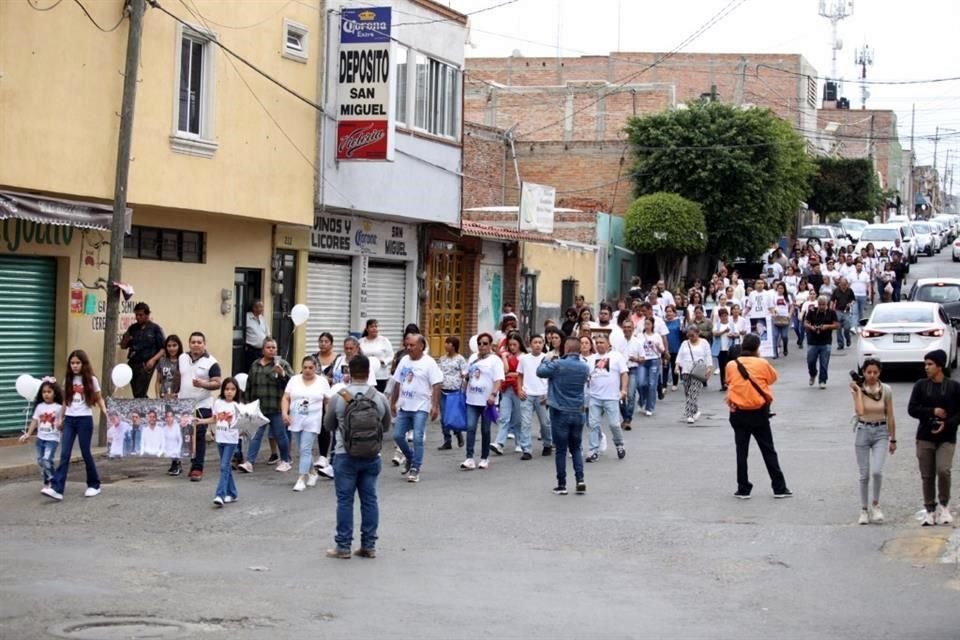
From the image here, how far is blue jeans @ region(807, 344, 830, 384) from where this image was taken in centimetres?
2647

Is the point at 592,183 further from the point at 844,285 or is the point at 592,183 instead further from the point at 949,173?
the point at 949,173

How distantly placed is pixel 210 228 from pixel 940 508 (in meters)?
13.0

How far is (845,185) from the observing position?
65000 millimetres

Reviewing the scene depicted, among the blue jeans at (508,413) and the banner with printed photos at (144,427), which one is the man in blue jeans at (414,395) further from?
the banner with printed photos at (144,427)

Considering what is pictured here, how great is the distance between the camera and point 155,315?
71.2 ft

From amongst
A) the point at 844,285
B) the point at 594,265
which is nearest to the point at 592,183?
the point at 594,265

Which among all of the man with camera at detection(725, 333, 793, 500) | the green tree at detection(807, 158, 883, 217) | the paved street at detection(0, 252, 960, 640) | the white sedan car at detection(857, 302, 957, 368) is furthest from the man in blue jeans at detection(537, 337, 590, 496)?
the green tree at detection(807, 158, 883, 217)

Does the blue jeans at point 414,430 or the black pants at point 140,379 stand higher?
the black pants at point 140,379

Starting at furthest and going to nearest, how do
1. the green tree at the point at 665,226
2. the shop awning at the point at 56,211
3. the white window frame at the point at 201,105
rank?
the green tree at the point at 665,226, the white window frame at the point at 201,105, the shop awning at the point at 56,211

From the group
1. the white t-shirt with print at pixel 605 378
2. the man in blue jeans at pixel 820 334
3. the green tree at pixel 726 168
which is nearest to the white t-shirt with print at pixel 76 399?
the white t-shirt with print at pixel 605 378

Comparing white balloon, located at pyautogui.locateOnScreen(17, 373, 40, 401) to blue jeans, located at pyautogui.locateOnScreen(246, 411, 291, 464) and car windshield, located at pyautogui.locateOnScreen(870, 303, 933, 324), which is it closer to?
blue jeans, located at pyautogui.locateOnScreen(246, 411, 291, 464)

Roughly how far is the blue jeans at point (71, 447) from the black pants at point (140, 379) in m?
3.76

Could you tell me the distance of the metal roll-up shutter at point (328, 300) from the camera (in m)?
26.2

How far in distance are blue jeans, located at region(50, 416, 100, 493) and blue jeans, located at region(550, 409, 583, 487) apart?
5.07 metres
